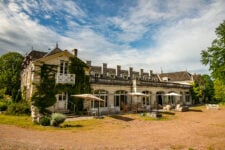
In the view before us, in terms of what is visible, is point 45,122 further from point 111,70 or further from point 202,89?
point 202,89

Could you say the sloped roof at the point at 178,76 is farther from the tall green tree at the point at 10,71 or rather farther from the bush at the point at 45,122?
the bush at the point at 45,122

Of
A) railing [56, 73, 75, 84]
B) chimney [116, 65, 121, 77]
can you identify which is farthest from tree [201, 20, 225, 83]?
chimney [116, 65, 121, 77]

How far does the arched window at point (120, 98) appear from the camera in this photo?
24.7 meters

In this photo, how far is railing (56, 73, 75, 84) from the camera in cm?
1941

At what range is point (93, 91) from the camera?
73.4 ft

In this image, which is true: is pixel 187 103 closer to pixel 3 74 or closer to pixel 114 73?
pixel 114 73

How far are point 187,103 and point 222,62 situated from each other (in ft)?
63.4

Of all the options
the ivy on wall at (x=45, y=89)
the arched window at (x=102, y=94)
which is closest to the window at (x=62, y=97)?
the ivy on wall at (x=45, y=89)

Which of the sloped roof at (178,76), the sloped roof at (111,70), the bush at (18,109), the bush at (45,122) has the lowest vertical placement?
the bush at (45,122)

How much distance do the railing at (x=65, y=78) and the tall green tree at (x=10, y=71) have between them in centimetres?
1715

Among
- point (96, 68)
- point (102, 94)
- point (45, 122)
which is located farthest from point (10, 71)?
point (45, 122)

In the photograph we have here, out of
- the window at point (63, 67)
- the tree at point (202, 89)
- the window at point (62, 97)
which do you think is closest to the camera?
the window at point (62, 97)

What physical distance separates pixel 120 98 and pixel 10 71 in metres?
25.6

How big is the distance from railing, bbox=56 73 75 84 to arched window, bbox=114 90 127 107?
22.9ft
